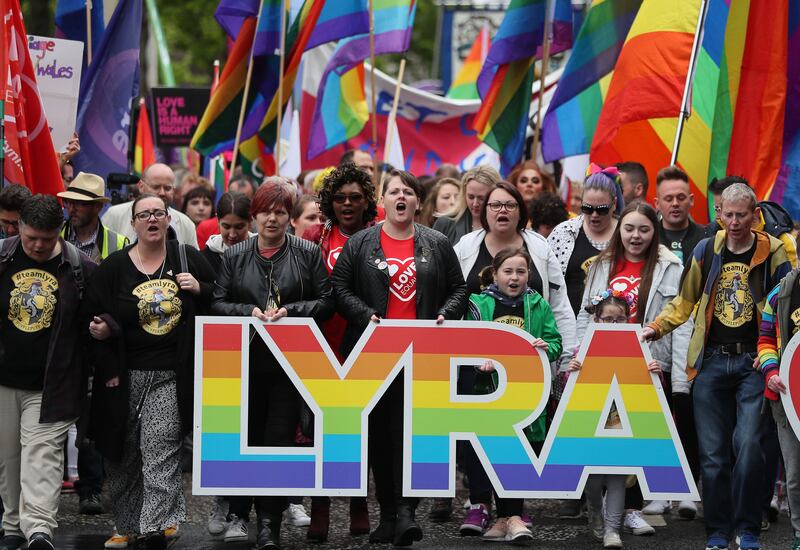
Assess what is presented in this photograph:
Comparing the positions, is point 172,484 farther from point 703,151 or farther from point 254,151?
point 254,151

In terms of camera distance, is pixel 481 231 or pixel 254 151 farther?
pixel 254 151

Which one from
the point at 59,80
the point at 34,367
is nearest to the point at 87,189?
the point at 34,367

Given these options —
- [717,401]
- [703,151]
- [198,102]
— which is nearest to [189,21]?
[198,102]

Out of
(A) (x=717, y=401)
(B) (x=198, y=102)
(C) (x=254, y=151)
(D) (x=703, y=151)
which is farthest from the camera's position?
(B) (x=198, y=102)

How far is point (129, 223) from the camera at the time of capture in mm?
10062

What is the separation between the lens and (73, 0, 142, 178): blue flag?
10547mm

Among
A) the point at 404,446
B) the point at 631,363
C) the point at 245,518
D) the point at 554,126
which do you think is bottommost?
the point at 245,518

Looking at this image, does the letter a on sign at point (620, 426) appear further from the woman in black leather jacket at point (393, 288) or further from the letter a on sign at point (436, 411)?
the woman in black leather jacket at point (393, 288)

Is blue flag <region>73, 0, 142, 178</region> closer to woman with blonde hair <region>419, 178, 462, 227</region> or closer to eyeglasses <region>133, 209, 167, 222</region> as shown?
woman with blonde hair <region>419, 178, 462, 227</region>

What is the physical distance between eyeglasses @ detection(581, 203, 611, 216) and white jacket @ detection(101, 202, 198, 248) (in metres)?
2.72

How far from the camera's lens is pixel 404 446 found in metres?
7.60

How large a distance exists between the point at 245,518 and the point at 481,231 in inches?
87.6

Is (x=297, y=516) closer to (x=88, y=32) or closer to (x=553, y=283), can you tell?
(x=553, y=283)

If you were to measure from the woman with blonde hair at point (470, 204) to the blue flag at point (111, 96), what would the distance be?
2.61 metres
